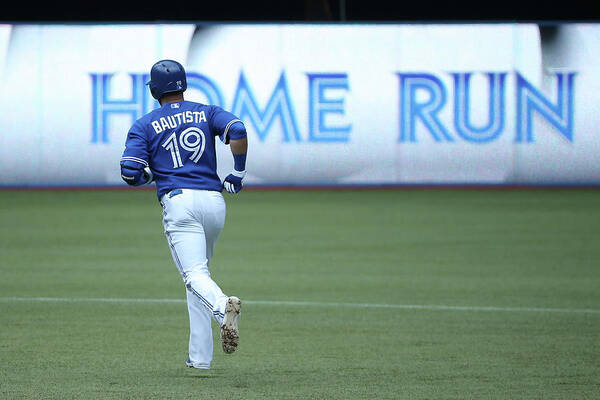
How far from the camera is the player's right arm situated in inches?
305

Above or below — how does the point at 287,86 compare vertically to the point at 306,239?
above

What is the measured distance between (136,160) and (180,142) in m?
0.33

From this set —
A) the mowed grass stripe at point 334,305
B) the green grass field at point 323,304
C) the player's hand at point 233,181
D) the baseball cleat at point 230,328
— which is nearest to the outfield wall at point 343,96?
the green grass field at point 323,304

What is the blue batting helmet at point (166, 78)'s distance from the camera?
7.98 metres

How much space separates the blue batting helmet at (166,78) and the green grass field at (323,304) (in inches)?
73.1

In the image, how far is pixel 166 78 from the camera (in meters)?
7.98

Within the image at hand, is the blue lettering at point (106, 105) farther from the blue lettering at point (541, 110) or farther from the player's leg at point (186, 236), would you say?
the player's leg at point (186, 236)
